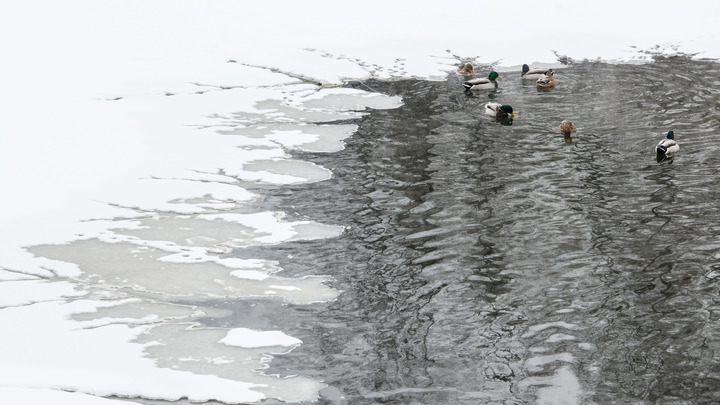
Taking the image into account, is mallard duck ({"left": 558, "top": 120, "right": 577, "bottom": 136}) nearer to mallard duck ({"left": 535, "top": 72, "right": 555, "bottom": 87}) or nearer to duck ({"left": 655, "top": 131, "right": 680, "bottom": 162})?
duck ({"left": 655, "top": 131, "right": 680, "bottom": 162})

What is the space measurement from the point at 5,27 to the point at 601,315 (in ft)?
54.7

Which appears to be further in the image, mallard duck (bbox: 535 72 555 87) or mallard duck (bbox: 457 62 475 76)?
mallard duck (bbox: 457 62 475 76)

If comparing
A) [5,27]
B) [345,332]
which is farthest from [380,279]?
[5,27]

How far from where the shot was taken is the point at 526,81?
17984 mm

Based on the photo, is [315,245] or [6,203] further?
[6,203]

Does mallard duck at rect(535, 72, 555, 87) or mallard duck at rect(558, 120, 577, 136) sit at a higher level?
mallard duck at rect(535, 72, 555, 87)

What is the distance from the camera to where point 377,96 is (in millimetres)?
16938

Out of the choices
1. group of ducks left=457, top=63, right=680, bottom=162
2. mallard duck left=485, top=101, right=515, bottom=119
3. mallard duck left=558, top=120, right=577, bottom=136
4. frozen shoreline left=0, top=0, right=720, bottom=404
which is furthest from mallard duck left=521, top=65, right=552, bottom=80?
mallard duck left=558, top=120, right=577, bottom=136

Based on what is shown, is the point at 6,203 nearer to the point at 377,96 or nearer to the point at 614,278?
the point at 614,278

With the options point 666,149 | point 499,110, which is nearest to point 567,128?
point 499,110

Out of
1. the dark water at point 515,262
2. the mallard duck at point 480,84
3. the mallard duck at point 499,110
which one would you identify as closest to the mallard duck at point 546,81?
the mallard duck at point 480,84

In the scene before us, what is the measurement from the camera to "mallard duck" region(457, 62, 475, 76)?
18552mm

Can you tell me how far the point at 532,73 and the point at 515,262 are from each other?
984 centimetres

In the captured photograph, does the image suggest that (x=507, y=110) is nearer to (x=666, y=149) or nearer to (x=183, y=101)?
(x=666, y=149)
